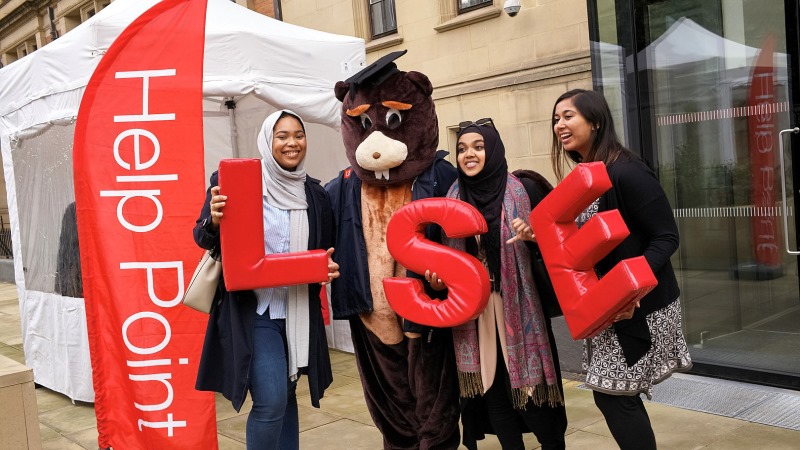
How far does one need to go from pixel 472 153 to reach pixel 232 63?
97.5 inches

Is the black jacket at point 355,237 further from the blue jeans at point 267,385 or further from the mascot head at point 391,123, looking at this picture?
the blue jeans at point 267,385

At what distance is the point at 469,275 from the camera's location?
2939 mm

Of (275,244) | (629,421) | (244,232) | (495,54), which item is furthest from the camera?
(495,54)

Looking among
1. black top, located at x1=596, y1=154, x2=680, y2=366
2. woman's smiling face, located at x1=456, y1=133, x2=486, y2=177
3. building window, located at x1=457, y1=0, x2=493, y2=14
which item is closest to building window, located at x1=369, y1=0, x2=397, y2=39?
building window, located at x1=457, y1=0, x2=493, y2=14

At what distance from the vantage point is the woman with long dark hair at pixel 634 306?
8.86ft

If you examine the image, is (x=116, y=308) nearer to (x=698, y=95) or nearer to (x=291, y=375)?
(x=291, y=375)

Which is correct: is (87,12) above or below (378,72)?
above

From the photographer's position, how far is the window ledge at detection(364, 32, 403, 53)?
28.3 feet

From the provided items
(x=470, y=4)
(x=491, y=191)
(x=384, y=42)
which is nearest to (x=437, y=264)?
(x=491, y=191)

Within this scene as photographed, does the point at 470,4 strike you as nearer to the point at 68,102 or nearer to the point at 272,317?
the point at 68,102

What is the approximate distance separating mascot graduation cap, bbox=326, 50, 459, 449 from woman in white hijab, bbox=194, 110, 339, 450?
0.21 m

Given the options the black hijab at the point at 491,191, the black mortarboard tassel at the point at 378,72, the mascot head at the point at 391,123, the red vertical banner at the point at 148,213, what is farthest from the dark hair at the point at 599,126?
the red vertical banner at the point at 148,213

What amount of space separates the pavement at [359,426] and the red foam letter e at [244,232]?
63.6 inches

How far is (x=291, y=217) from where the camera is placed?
10.6 ft
